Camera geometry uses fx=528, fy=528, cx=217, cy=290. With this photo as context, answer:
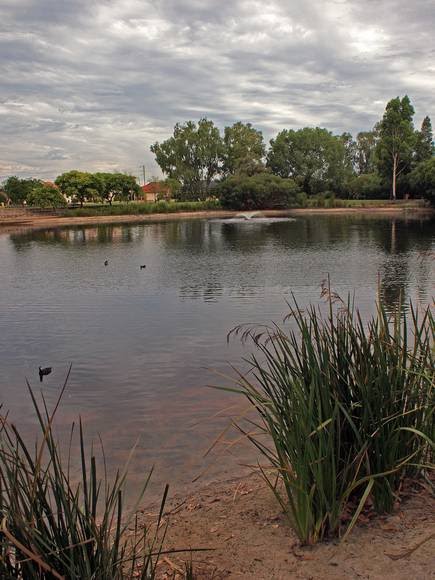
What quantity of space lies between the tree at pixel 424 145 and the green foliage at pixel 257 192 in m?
14.7

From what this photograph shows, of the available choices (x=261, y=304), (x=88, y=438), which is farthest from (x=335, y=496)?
(x=261, y=304)

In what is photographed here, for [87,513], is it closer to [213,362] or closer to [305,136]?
[213,362]

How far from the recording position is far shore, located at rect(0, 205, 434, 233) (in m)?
52.6

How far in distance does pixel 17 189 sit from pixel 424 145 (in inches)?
2309

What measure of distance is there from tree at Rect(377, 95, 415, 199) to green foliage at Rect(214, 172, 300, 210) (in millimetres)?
11780

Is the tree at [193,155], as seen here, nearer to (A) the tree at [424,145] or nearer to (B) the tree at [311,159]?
(B) the tree at [311,159]

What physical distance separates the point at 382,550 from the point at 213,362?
575cm

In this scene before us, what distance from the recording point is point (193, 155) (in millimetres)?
77375

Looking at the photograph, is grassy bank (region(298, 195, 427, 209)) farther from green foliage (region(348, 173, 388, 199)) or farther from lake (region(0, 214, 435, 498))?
lake (region(0, 214, 435, 498))

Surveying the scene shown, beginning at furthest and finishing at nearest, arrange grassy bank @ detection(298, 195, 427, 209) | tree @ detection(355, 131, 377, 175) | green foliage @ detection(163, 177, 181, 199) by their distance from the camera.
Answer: tree @ detection(355, 131, 377, 175), green foliage @ detection(163, 177, 181, 199), grassy bank @ detection(298, 195, 427, 209)

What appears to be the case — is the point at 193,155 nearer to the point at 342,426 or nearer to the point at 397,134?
the point at 397,134

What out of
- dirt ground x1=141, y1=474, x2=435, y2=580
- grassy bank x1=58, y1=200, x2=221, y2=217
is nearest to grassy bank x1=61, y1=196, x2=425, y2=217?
grassy bank x1=58, y1=200, x2=221, y2=217

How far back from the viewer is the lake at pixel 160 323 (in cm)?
559

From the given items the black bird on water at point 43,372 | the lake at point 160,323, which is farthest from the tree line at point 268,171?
the black bird on water at point 43,372
